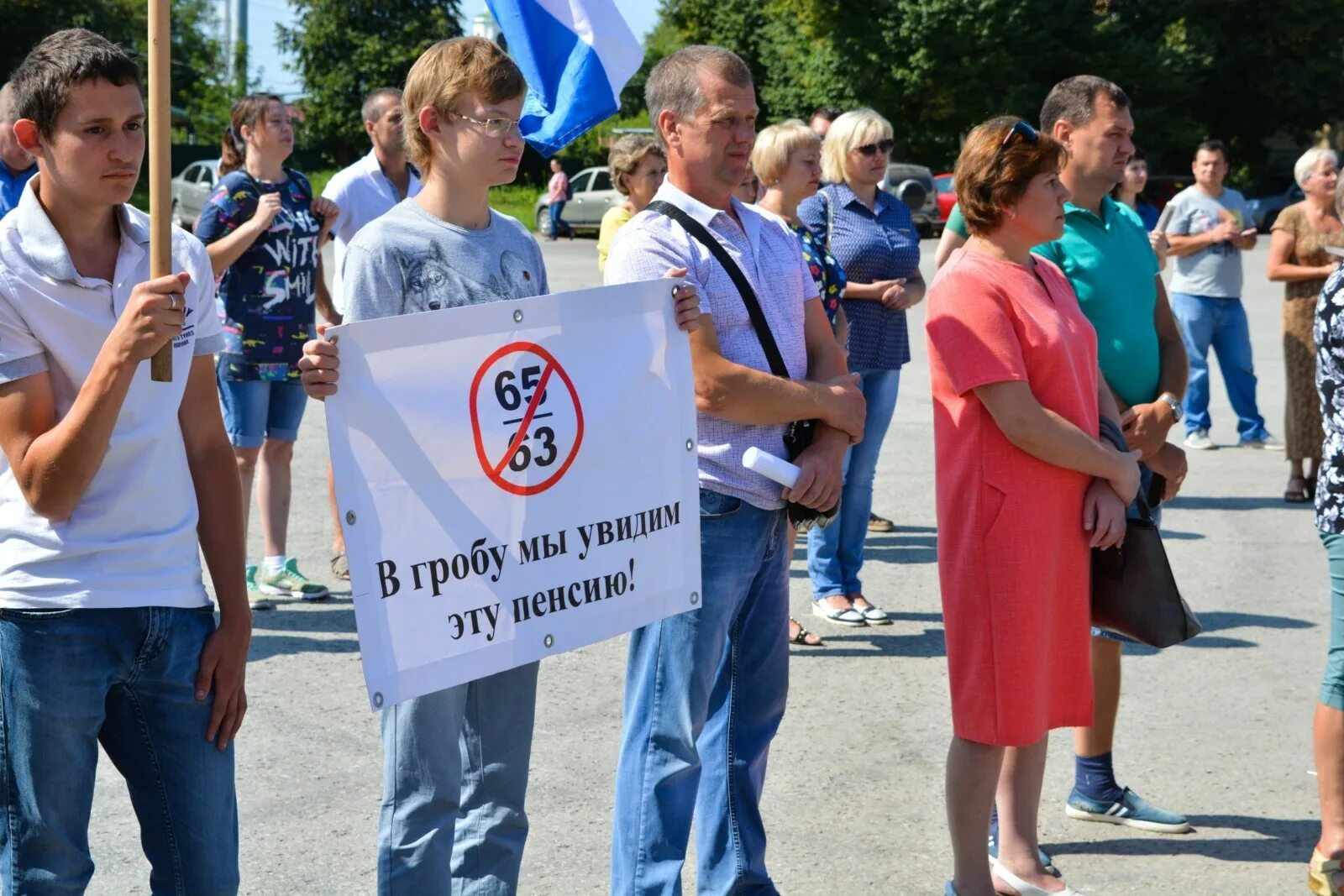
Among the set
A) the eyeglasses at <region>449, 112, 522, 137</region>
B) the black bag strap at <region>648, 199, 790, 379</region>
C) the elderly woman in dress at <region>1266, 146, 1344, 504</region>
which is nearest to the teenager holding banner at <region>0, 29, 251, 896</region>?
the eyeglasses at <region>449, 112, 522, 137</region>

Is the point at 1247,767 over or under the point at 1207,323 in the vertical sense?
under

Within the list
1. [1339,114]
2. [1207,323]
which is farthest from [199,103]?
[1207,323]

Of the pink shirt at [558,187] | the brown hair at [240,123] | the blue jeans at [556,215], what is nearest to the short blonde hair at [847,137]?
the brown hair at [240,123]

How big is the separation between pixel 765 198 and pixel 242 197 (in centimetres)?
222

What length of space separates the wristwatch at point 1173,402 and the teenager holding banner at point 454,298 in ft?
5.50

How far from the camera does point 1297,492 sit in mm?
9703

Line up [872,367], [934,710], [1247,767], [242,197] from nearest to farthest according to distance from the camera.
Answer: [1247,767] < [934,710] < [242,197] < [872,367]

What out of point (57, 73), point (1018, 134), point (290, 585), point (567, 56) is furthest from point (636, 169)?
point (57, 73)

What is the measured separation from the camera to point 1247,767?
17.4ft

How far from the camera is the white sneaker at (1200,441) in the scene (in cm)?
1163

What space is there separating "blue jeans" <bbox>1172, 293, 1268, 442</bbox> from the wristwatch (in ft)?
22.9

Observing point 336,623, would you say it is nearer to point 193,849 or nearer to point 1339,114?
point 193,849

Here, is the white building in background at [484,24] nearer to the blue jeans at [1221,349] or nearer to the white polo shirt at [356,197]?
the white polo shirt at [356,197]

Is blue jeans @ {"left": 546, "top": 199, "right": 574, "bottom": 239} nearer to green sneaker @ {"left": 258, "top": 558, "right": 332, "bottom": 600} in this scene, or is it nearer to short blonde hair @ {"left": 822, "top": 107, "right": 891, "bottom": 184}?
short blonde hair @ {"left": 822, "top": 107, "right": 891, "bottom": 184}
